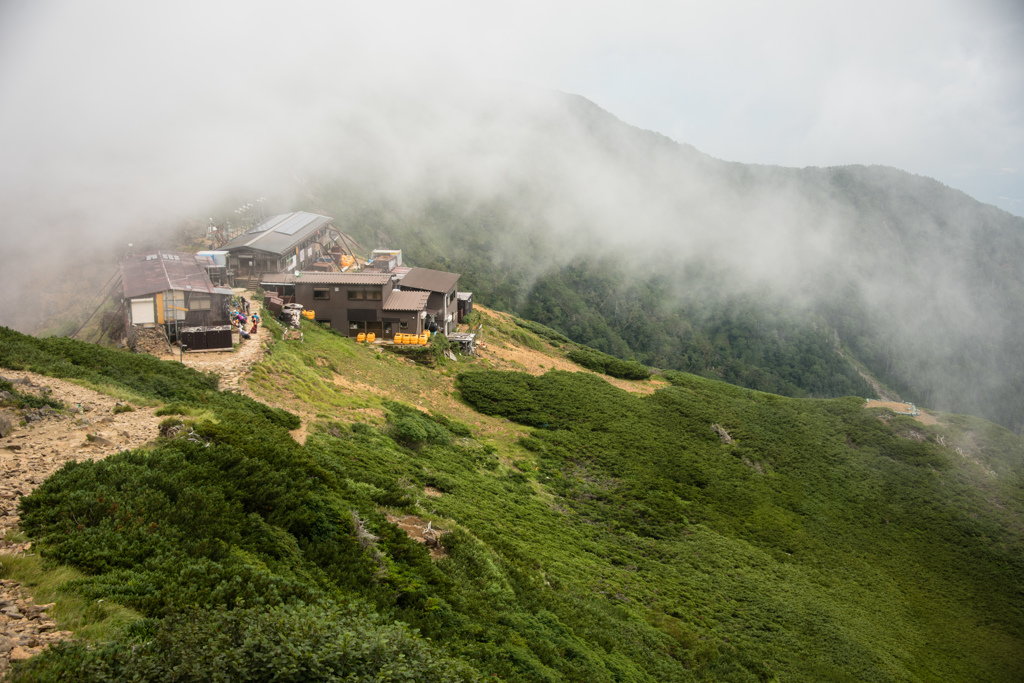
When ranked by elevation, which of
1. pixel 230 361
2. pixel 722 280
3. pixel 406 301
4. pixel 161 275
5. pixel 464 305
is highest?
pixel 161 275

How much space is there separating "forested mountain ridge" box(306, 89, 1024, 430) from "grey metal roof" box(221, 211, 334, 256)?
126 feet

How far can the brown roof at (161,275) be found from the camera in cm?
2862

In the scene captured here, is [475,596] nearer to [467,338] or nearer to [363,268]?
[467,338]

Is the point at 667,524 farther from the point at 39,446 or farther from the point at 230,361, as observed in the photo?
the point at 39,446

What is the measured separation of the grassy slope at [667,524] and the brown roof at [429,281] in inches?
330

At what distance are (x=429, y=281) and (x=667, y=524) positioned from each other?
30.3 meters

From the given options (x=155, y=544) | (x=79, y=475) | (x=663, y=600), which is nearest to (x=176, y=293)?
(x=79, y=475)

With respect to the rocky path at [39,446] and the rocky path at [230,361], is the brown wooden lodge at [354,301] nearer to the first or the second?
the rocky path at [230,361]

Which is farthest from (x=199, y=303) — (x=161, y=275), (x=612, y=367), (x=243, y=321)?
(x=612, y=367)

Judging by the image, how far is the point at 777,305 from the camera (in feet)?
524

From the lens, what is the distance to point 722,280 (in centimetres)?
17075

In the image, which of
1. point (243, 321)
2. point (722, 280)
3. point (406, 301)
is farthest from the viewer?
point (722, 280)

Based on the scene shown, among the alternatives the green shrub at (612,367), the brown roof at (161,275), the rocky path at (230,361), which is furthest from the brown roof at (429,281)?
the rocky path at (230,361)

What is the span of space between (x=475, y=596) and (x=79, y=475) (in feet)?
30.8
